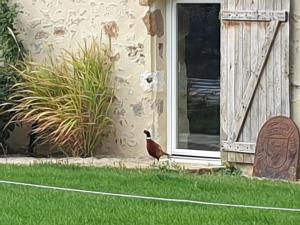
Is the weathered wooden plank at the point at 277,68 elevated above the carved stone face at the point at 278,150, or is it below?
above

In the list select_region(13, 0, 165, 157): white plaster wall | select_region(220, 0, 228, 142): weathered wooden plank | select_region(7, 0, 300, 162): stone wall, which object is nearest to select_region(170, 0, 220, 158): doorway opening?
select_region(7, 0, 300, 162): stone wall

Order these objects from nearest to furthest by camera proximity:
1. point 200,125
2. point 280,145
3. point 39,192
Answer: point 39,192
point 280,145
point 200,125

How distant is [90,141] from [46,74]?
0.98 metres

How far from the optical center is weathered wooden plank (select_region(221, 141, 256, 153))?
423 inches

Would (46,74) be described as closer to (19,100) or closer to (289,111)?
(19,100)

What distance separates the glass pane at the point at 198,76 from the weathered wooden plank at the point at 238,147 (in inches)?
22.7

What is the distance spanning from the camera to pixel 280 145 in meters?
10.4

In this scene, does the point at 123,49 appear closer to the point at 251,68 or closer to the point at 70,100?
the point at 70,100

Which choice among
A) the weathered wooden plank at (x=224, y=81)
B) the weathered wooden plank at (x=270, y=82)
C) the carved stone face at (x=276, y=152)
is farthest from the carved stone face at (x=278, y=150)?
the weathered wooden plank at (x=224, y=81)

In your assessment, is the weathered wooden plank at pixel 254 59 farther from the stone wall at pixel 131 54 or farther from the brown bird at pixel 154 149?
the stone wall at pixel 131 54

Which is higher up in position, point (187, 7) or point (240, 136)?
point (187, 7)

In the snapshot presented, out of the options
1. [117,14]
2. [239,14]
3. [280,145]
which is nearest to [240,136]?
[280,145]

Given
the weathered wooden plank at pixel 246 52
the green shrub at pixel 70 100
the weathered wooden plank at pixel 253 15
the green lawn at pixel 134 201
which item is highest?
the weathered wooden plank at pixel 253 15

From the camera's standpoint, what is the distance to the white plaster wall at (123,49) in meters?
11.7
